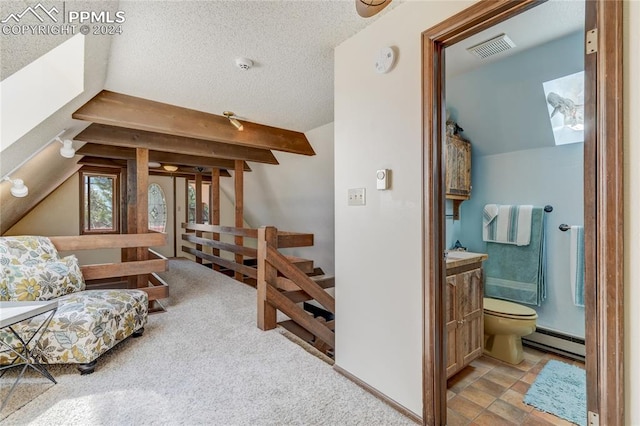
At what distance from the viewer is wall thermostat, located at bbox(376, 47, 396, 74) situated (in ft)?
5.25

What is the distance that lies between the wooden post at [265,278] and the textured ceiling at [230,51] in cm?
131

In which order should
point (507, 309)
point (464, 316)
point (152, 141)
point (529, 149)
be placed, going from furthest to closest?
point (152, 141) → point (529, 149) → point (507, 309) → point (464, 316)

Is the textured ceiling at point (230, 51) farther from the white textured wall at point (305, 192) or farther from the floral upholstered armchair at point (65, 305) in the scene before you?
the floral upholstered armchair at point (65, 305)

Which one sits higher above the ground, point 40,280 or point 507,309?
point 40,280

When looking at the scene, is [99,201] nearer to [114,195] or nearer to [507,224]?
[114,195]

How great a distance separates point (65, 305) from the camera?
2092 mm

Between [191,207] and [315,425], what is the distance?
7.10 meters

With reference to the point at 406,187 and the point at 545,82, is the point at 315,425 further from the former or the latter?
the point at 545,82

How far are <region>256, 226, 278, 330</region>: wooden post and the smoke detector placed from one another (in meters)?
1.34

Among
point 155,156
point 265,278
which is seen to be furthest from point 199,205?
point 265,278

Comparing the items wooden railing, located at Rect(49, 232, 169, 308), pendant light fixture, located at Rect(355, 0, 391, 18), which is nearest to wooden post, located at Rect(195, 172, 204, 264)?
wooden railing, located at Rect(49, 232, 169, 308)

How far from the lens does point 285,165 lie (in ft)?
16.9

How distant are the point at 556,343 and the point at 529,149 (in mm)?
1703

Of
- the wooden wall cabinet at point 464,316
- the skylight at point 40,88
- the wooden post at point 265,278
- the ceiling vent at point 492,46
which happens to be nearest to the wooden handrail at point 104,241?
the skylight at point 40,88
